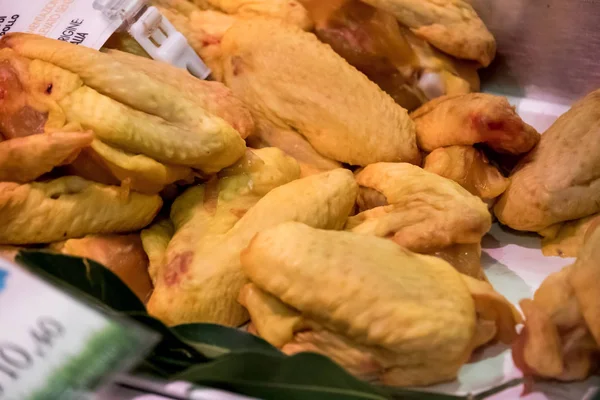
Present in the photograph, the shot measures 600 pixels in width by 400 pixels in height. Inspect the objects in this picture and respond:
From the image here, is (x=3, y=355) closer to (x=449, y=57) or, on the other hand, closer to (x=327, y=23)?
(x=327, y=23)

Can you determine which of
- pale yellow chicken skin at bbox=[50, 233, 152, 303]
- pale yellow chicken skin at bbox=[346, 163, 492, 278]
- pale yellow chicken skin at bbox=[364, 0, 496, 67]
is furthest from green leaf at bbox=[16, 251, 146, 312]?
pale yellow chicken skin at bbox=[364, 0, 496, 67]

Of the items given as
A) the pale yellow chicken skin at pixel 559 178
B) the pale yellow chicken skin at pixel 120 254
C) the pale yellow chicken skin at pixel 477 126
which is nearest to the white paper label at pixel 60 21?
the pale yellow chicken skin at pixel 120 254

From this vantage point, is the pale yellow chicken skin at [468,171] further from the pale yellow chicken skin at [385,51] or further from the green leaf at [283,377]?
the green leaf at [283,377]

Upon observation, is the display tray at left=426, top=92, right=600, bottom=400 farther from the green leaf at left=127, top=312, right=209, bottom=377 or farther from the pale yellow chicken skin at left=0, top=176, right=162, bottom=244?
the pale yellow chicken skin at left=0, top=176, right=162, bottom=244

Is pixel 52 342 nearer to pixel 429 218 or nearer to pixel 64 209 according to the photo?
pixel 64 209

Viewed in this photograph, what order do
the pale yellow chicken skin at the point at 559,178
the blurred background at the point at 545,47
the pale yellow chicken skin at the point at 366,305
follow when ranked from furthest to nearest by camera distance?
1. the blurred background at the point at 545,47
2. the pale yellow chicken skin at the point at 559,178
3. the pale yellow chicken skin at the point at 366,305

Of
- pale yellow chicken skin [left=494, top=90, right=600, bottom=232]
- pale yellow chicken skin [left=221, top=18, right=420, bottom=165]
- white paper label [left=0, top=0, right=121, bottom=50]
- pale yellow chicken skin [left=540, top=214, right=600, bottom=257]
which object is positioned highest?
white paper label [left=0, top=0, right=121, bottom=50]

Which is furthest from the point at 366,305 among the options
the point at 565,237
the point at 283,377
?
the point at 565,237
